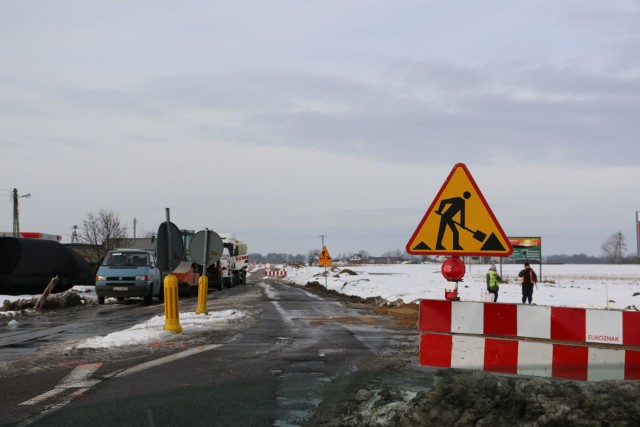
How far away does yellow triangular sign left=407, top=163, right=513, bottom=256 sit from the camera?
6.17 meters

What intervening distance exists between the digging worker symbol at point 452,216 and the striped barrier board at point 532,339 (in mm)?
639

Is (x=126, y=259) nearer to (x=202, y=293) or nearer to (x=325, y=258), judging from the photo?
(x=202, y=293)

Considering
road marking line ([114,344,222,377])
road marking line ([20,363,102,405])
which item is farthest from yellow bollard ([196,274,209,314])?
road marking line ([20,363,102,405])

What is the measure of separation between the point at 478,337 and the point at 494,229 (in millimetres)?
1027

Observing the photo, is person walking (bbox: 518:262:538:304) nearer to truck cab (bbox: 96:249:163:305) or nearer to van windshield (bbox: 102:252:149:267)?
truck cab (bbox: 96:249:163:305)

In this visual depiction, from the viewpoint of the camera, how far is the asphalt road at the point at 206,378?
17.7 ft

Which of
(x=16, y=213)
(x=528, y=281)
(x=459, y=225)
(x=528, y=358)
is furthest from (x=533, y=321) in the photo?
(x=16, y=213)

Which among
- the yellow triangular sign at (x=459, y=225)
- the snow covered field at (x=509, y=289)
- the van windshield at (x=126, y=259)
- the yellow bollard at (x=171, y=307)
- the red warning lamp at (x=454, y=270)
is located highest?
the yellow triangular sign at (x=459, y=225)

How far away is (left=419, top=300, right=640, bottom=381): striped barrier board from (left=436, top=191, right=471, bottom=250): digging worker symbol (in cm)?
64

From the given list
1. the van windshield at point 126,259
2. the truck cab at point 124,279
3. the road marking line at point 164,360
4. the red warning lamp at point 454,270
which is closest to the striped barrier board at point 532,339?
the red warning lamp at point 454,270

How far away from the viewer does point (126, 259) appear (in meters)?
25.2

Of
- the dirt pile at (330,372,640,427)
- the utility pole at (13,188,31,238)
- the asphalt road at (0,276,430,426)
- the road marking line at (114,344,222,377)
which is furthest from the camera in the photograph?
the utility pole at (13,188,31,238)

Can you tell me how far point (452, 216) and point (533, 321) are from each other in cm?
121

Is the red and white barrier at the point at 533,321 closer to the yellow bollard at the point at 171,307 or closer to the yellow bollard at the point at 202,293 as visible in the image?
the yellow bollard at the point at 171,307
